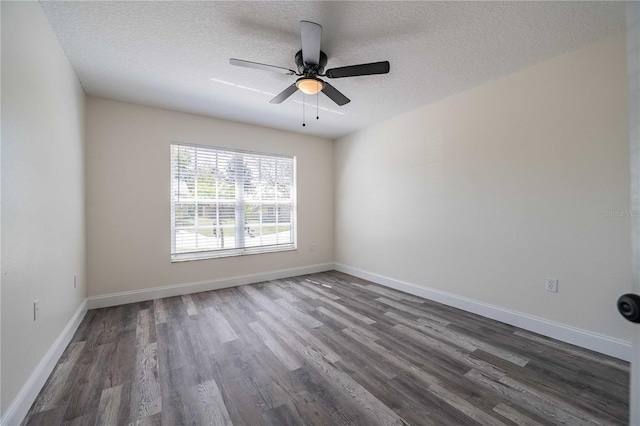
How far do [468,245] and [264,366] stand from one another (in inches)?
97.7

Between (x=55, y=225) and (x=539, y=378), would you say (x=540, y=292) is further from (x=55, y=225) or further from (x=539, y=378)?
(x=55, y=225)

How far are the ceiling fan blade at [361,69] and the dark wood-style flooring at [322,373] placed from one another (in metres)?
2.25

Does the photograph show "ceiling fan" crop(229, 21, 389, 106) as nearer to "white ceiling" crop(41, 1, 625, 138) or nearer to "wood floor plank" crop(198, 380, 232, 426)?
"white ceiling" crop(41, 1, 625, 138)

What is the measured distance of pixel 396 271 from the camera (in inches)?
152

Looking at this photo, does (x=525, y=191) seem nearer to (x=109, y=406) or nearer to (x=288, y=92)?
(x=288, y=92)

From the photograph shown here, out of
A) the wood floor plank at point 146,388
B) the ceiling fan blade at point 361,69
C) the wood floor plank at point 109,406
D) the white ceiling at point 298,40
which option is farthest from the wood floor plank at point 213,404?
the white ceiling at point 298,40

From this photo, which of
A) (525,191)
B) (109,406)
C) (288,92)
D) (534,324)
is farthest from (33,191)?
(534,324)

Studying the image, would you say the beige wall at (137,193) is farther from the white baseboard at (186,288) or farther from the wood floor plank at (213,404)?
the wood floor plank at (213,404)

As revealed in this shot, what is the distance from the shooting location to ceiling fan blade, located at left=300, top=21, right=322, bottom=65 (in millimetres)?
1725

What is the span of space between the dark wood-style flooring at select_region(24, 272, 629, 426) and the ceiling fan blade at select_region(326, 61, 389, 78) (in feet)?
7.39

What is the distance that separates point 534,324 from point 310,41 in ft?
10.4

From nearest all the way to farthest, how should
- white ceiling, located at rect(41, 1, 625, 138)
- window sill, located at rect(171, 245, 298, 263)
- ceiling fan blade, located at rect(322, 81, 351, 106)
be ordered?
white ceiling, located at rect(41, 1, 625, 138) → ceiling fan blade, located at rect(322, 81, 351, 106) → window sill, located at rect(171, 245, 298, 263)

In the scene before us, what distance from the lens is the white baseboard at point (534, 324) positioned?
2.10 m

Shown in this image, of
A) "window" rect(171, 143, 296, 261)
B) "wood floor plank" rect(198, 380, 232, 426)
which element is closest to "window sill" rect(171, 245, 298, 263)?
"window" rect(171, 143, 296, 261)
